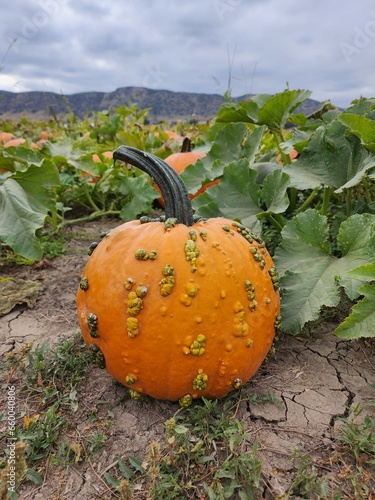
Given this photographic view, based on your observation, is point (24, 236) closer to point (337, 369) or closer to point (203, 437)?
point (203, 437)

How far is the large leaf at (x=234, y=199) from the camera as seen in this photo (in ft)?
7.84

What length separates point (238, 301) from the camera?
65.0 inches

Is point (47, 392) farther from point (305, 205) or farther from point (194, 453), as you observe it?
point (305, 205)

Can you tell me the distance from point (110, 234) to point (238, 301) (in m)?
0.62

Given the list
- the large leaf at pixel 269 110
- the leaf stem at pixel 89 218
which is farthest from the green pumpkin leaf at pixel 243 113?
the leaf stem at pixel 89 218

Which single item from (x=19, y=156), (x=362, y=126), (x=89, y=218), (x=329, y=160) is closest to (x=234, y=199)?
(x=329, y=160)

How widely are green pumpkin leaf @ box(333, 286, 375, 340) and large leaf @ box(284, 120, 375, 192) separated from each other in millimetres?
781

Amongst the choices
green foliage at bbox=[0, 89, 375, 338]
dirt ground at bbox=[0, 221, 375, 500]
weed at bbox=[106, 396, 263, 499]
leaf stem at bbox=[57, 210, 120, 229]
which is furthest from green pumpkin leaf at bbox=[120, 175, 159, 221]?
weed at bbox=[106, 396, 263, 499]

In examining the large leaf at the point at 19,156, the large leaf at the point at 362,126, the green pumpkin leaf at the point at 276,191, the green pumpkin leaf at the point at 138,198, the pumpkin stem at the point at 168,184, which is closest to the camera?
the pumpkin stem at the point at 168,184

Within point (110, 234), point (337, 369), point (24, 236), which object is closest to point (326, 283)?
point (337, 369)

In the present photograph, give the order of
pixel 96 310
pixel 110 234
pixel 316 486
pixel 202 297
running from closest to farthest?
pixel 316 486, pixel 202 297, pixel 96 310, pixel 110 234

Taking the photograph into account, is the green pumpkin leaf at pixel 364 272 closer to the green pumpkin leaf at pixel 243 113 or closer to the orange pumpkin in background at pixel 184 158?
the green pumpkin leaf at pixel 243 113

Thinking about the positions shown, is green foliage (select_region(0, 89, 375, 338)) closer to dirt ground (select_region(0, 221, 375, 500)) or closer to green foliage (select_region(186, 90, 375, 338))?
green foliage (select_region(186, 90, 375, 338))

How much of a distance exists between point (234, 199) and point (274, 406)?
1.18 meters
